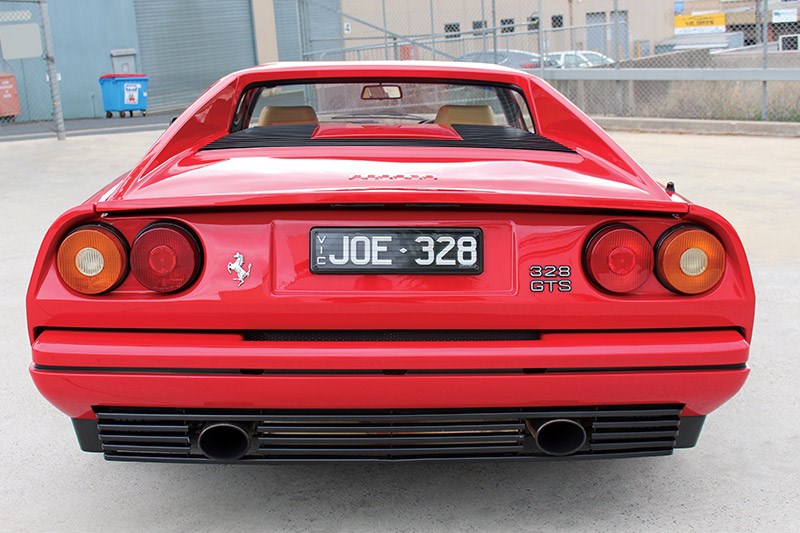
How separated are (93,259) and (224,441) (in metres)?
0.58

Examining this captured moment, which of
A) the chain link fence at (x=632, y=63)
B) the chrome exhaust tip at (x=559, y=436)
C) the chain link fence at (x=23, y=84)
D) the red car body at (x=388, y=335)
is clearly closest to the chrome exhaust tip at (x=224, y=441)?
the red car body at (x=388, y=335)

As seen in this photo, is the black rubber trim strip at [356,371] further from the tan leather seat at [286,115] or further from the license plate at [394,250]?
the tan leather seat at [286,115]

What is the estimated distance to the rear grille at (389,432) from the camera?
235 cm

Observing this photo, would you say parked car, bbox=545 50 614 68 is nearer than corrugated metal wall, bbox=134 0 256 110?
Yes

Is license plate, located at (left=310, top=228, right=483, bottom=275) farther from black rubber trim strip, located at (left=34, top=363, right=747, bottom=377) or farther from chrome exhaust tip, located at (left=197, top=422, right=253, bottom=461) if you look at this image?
chrome exhaust tip, located at (left=197, top=422, right=253, bottom=461)

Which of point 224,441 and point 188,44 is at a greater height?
point 188,44

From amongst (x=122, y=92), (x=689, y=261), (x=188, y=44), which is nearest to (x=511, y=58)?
(x=122, y=92)

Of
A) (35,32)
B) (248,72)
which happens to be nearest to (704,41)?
(35,32)

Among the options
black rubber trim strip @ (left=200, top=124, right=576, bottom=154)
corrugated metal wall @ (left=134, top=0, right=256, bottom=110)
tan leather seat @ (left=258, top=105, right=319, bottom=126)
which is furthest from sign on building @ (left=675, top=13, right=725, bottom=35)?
black rubber trim strip @ (left=200, top=124, right=576, bottom=154)

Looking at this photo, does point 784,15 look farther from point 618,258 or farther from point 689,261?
point 618,258

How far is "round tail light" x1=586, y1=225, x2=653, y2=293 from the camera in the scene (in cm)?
237

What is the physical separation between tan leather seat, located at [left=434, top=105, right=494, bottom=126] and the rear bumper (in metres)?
1.67

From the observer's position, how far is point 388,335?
236 centimetres

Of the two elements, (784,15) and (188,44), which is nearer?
(784,15)
